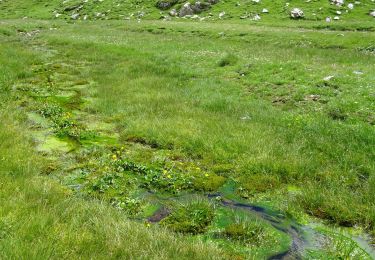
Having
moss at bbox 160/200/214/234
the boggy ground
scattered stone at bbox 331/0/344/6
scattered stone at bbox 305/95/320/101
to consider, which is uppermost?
moss at bbox 160/200/214/234

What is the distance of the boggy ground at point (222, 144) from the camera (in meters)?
7.43

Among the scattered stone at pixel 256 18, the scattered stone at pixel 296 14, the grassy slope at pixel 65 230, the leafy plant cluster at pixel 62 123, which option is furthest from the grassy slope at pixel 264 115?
the scattered stone at pixel 256 18

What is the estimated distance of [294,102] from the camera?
16.0 metres

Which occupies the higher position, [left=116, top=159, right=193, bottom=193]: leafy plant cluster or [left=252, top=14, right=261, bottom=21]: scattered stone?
[left=116, top=159, right=193, bottom=193]: leafy plant cluster

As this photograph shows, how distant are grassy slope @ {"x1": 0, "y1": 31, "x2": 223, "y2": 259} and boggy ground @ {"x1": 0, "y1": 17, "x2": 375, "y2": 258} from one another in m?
0.18

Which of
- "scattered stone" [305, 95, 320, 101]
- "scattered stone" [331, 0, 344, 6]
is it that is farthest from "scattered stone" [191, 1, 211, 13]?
"scattered stone" [305, 95, 320, 101]

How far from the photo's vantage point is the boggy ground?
743 centimetres

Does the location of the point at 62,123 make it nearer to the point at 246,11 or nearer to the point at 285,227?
the point at 285,227

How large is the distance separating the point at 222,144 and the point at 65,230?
6140 millimetres

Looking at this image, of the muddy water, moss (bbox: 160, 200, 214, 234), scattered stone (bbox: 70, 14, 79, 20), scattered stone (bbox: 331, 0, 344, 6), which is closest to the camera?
the muddy water

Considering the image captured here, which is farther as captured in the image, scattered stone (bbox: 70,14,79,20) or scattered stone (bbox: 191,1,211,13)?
scattered stone (bbox: 70,14,79,20)

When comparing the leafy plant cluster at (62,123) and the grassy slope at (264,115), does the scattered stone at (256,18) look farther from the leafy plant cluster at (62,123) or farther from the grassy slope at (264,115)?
the leafy plant cluster at (62,123)

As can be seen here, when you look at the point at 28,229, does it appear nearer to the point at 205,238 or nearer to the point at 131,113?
the point at 205,238

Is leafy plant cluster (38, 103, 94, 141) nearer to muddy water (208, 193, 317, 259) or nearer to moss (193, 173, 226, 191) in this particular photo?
moss (193, 173, 226, 191)
